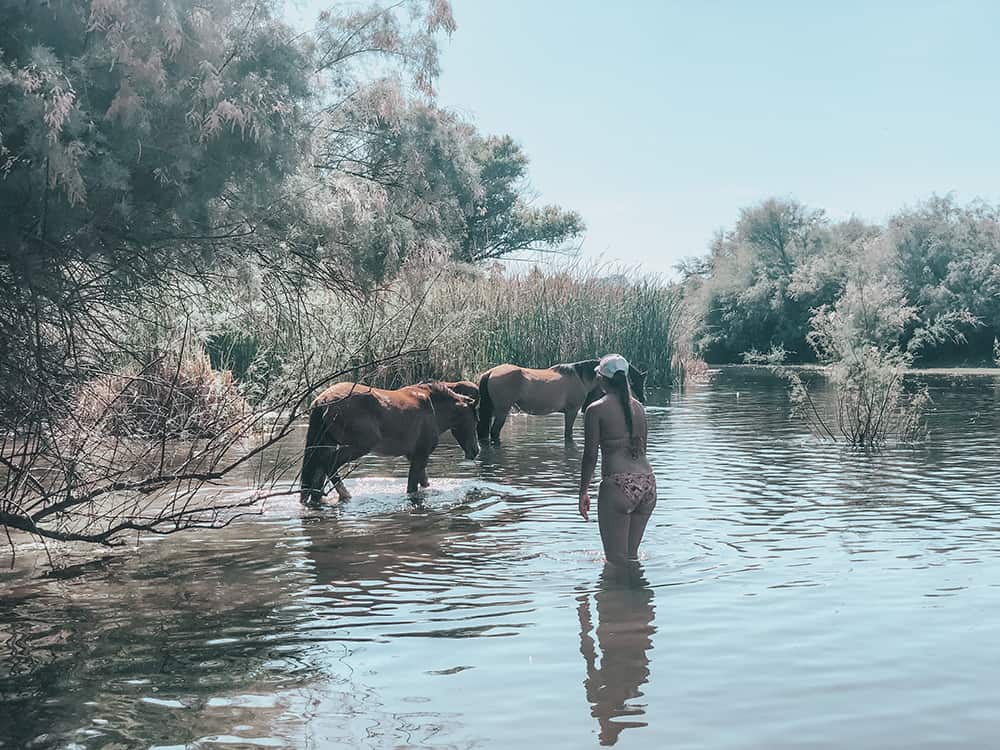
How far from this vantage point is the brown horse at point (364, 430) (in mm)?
12086

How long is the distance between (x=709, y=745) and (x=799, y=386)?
15.1 metres

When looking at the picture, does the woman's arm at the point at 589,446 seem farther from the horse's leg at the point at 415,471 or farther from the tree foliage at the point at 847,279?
the tree foliage at the point at 847,279

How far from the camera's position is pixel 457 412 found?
560 inches

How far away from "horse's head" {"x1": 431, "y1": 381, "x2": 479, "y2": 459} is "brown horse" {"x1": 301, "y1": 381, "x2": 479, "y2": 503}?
329 mm

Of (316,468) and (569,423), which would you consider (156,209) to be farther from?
(569,423)

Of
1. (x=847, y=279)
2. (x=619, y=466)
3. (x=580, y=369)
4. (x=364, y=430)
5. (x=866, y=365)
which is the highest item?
(x=847, y=279)

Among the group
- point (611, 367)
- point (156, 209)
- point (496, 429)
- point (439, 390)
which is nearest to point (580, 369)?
point (496, 429)

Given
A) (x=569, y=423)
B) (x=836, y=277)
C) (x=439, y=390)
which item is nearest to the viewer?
(x=439, y=390)

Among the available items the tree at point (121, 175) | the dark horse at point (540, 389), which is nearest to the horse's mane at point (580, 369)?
the dark horse at point (540, 389)

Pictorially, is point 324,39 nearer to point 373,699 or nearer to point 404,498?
point 404,498

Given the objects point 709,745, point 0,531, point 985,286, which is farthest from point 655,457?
point 985,286

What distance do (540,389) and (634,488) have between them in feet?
39.5

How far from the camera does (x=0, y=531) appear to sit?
10625 millimetres

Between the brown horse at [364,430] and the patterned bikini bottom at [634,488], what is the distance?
391 centimetres
